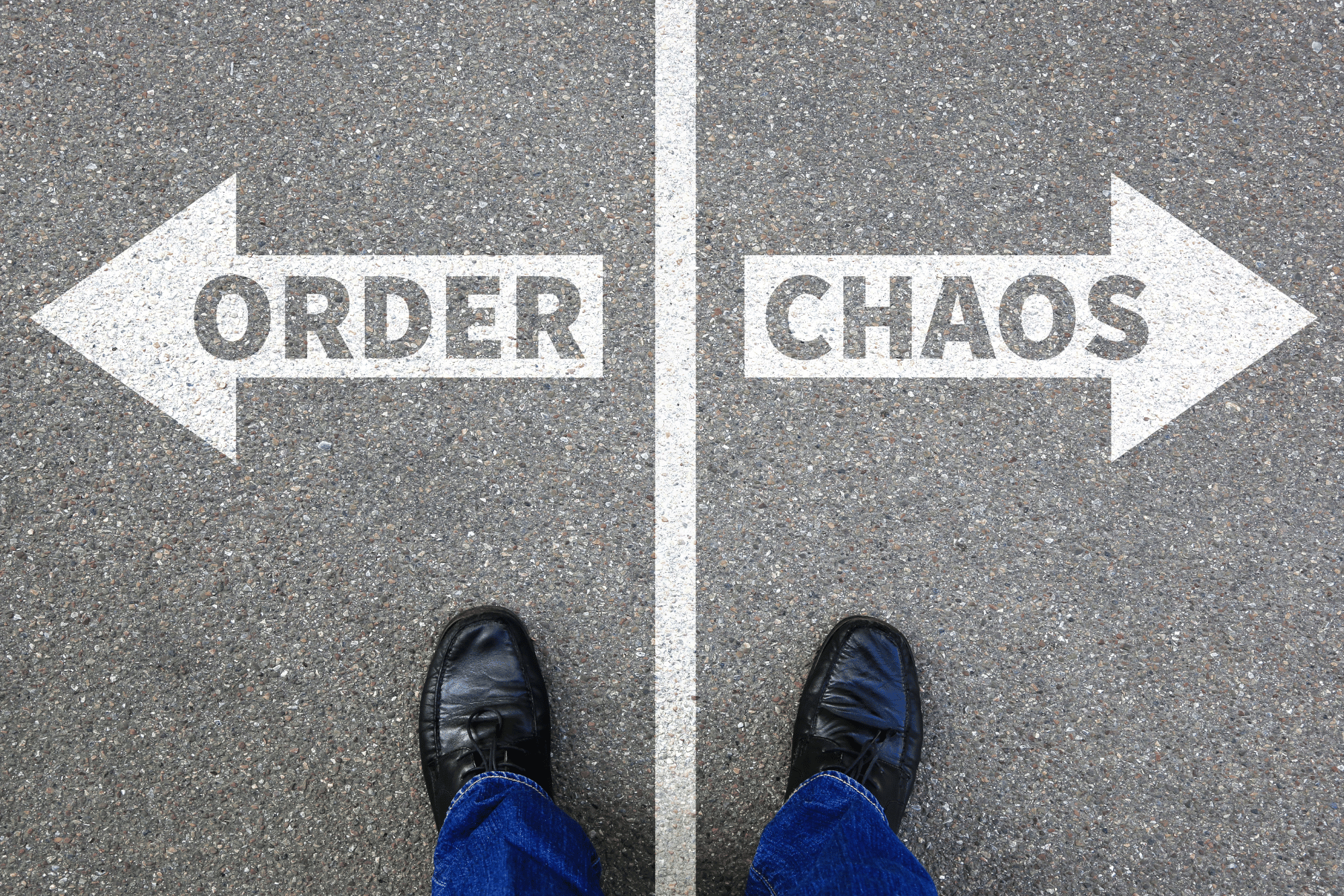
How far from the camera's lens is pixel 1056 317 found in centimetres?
249

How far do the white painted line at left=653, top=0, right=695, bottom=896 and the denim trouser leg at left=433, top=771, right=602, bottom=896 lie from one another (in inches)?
11.9

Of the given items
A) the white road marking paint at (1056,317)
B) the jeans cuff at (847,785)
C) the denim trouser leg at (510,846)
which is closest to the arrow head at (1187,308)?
the white road marking paint at (1056,317)

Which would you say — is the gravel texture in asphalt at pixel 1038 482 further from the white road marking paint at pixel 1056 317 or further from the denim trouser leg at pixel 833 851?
the denim trouser leg at pixel 833 851

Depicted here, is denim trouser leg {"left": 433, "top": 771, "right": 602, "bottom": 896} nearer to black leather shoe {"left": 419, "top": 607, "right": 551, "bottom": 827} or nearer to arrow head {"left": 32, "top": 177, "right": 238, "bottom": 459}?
black leather shoe {"left": 419, "top": 607, "right": 551, "bottom": 827}

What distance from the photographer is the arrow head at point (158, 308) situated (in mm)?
2465

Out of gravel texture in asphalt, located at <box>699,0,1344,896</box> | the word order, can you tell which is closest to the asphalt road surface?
gravel texture in asphalt, located at <box>699,0,1344,896</box>

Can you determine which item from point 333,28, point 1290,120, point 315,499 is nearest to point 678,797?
point 315,499

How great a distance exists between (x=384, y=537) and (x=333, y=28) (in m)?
1.78

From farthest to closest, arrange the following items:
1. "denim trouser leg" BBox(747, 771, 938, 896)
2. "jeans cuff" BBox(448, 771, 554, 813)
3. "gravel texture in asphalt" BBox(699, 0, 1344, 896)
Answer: "gravel texture in asphalt" BBox(699, 0, 1344, 896) < "jeans cuff" BBox(448, 771, 554, 813) < "denim trouser leg" BBox(747, 771, 938, 896)

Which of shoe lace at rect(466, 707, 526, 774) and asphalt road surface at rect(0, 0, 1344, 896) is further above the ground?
asphalt road surface at rect(0, 0, 1344, 896)

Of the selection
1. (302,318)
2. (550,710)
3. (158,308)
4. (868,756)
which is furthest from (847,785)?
(158,308)

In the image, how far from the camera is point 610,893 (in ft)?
7.86

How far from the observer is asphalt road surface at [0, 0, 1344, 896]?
239cm

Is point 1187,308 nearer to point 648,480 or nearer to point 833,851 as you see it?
point 648,480
